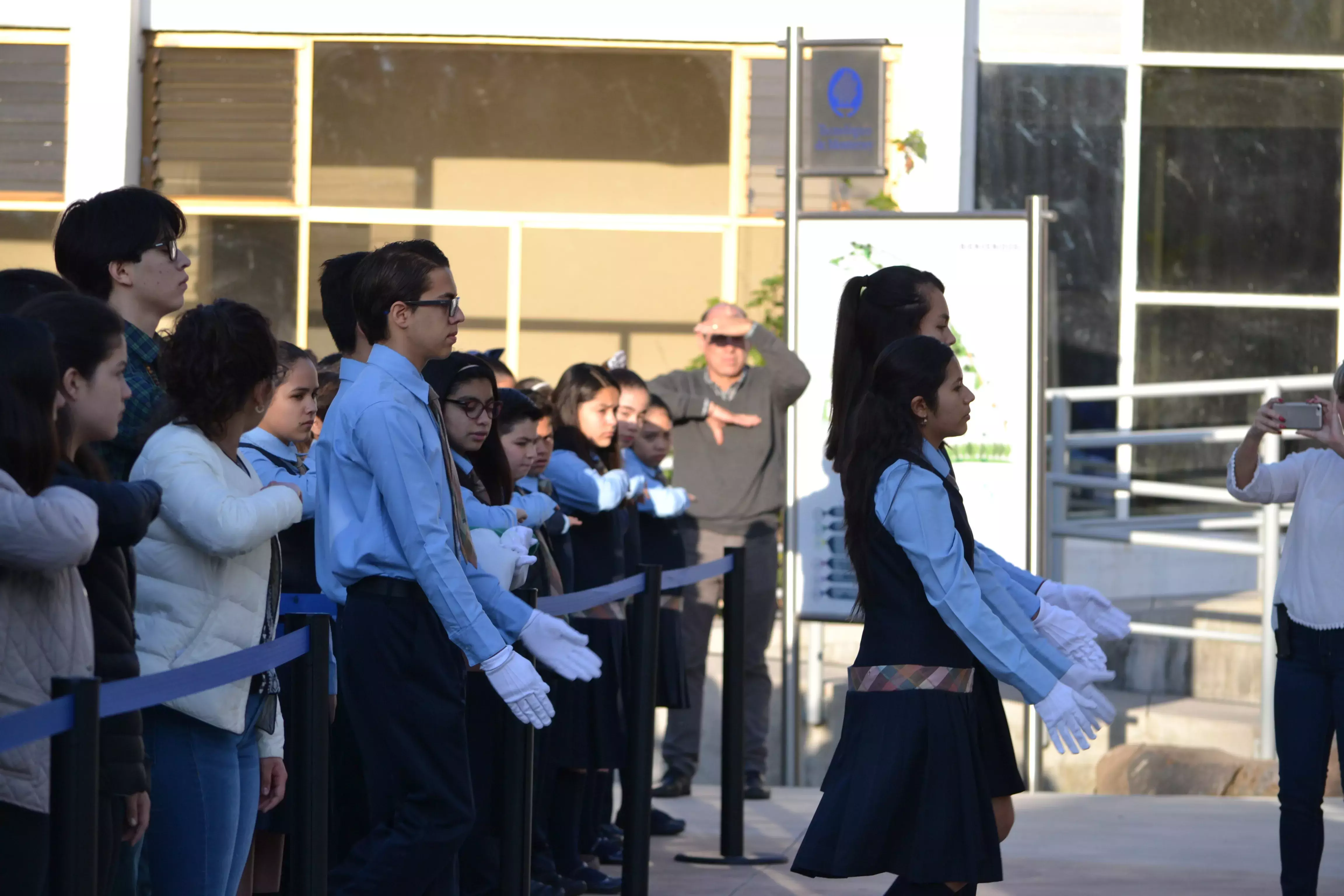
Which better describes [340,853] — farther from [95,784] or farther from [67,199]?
[67,199]

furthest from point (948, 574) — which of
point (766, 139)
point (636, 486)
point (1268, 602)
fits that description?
point (766, 139)

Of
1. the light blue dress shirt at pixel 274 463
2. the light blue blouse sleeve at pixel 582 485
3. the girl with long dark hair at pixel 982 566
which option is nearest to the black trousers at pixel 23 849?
the light blue dress shirt at pixel 274 463

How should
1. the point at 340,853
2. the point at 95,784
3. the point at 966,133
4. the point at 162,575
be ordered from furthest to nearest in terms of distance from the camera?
the point at 966,133, the point at 340,853, the point at 162,575, the point at 95,784

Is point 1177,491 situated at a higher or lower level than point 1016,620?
higher

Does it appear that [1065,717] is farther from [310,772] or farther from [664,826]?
[664,826]

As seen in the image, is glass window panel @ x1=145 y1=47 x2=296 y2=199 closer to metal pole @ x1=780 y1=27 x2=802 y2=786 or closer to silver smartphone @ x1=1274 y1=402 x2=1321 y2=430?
metal pole @ x1=780 y1=27 x2=802 y2=786

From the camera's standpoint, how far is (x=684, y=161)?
11398 millimetres

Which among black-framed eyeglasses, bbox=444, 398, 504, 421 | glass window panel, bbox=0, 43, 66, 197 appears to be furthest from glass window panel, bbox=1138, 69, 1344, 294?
black-framed eyeglasses, bbox=444, 398, 504, 421

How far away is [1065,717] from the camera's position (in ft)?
12.3

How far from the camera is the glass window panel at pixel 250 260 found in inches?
446

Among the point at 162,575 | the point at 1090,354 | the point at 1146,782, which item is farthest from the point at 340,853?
the point at 1090,354

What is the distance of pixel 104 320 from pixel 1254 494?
3.83 meters

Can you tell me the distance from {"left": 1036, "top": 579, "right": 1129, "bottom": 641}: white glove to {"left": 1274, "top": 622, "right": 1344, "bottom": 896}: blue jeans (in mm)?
1165

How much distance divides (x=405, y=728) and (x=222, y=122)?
26.8 ft
